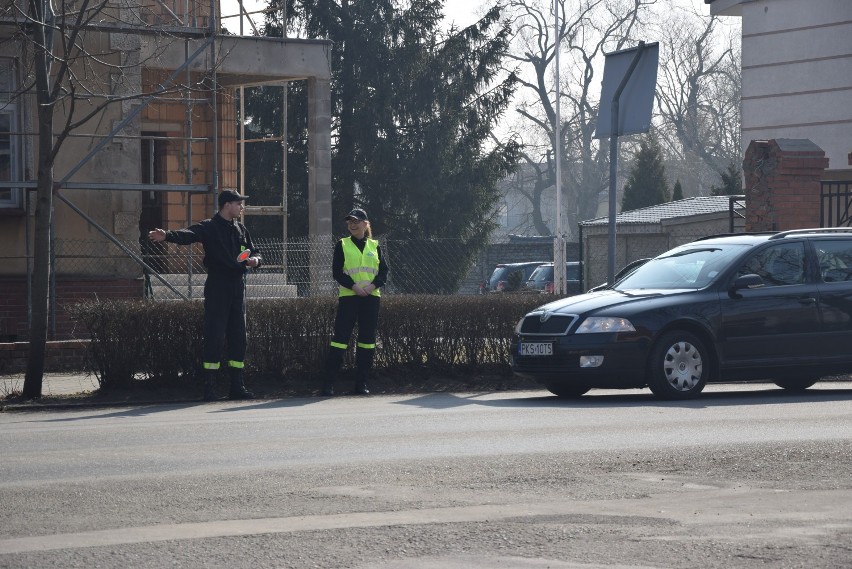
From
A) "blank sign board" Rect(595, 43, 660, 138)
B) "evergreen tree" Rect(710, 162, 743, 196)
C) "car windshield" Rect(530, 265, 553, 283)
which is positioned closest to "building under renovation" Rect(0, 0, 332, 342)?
"blank sign board" Rect(595, 43, 660, 138)

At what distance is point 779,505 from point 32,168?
49.4ft

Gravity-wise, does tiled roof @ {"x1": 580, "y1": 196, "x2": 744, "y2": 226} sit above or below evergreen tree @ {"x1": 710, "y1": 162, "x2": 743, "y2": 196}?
below

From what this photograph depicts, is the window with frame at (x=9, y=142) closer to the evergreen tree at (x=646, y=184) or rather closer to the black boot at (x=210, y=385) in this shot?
the black boot at (x=210, y=385)

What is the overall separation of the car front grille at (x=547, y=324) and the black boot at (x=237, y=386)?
2722 mm

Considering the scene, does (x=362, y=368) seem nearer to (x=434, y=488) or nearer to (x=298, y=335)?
(x=298, y=335)

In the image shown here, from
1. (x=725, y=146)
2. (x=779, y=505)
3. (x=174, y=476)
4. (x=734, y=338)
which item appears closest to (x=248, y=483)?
(x=174, y=476)

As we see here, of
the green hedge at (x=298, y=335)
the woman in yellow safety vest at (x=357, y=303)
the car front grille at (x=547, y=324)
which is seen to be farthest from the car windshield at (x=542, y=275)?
the car front grille at (x=547, y=324)

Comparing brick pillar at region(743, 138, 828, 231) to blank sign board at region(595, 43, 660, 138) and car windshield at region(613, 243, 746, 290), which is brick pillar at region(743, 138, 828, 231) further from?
car windshield at region(613, 243, 746, 290)

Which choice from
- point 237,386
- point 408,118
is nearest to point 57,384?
point 237,386

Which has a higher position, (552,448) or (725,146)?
(725,146)

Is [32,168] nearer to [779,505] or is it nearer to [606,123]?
[606,123]

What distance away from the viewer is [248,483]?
26.0ft

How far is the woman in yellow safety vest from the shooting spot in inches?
555

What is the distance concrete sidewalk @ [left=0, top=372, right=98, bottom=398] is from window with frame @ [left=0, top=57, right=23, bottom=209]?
419cm
